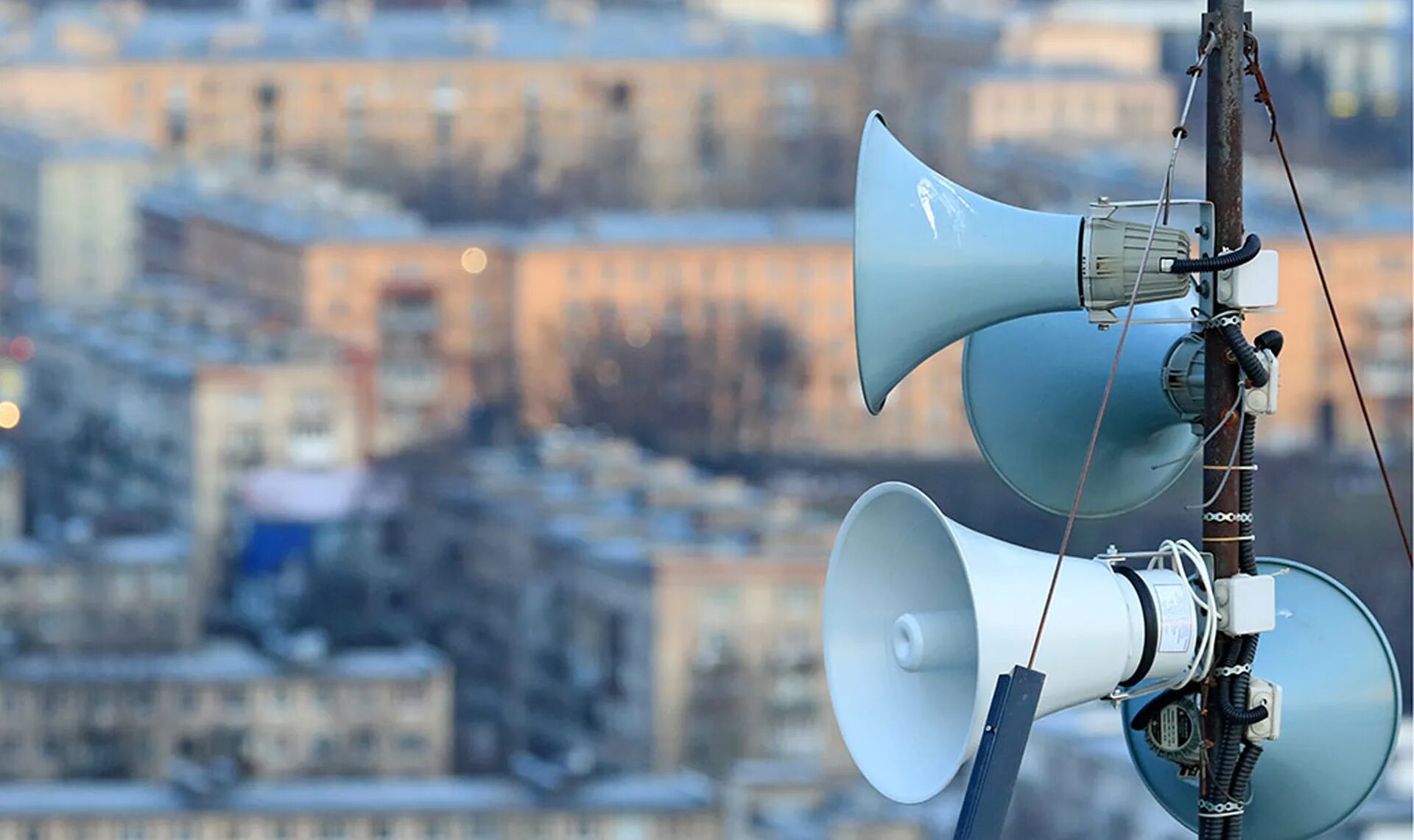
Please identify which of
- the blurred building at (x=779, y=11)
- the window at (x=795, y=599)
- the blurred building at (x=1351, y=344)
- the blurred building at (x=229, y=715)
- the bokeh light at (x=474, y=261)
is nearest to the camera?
the blurred building at (x=229, y=715)

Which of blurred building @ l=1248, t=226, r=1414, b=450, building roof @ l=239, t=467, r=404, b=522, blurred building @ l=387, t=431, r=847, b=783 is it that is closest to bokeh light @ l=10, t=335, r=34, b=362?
building roof @ l=239, t=467, r=404, b=522

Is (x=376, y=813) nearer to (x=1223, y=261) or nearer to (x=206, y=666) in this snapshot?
(x=206, y=666)

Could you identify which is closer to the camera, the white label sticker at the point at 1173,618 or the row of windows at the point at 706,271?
the white label sticker at the point at 1173,618

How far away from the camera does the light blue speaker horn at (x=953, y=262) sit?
96.7 inches

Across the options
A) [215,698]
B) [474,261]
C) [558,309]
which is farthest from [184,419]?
[215,698]

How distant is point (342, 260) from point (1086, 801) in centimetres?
1570

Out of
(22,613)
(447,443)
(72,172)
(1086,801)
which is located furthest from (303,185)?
(1086,801)

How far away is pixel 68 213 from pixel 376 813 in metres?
18.9

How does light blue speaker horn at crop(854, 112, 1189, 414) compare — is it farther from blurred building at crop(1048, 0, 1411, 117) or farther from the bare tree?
blurred building at crop(1048, 0, 1411, 117)

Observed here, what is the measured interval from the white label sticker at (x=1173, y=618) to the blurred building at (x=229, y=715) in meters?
22.2

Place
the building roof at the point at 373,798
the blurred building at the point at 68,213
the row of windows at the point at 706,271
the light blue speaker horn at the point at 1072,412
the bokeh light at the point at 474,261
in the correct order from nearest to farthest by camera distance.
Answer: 1. the light blue speaker horn at the point at 1072,412
2. the building roof at the point at 373,798
3. the row of windows at the point at 706,271
4. the bokeh light at the point at 474,261
5. the blurred building at the point at 68,213

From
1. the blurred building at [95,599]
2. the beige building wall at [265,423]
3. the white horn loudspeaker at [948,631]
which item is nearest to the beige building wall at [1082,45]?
the beige building wall at [265,423]

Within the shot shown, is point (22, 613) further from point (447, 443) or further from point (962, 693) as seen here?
point (962, 693)

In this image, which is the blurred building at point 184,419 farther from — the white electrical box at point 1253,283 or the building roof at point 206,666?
the white electrical box at point 1253,283
